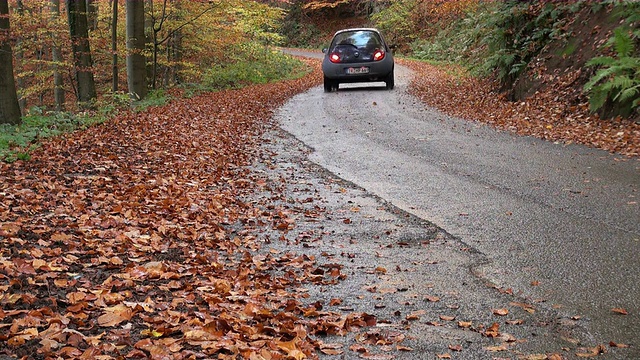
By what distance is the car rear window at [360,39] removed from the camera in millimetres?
18516

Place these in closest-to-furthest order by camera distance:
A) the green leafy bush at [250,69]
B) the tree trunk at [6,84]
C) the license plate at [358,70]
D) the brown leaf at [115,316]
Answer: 1. the brown leaf at [115,316]
2. the tree trunk at [6,84]
3. the license plate at [358,70]
4. the green leafy bush at [250,69]

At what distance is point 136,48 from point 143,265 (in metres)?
12.8

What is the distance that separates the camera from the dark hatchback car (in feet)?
60.5

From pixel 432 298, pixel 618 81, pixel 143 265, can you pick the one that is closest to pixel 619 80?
pixel 618 81

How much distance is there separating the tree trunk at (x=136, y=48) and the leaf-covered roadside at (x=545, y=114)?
7977 millimetres

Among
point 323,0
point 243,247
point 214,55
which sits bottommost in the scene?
point 243,247

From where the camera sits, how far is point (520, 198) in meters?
6.82

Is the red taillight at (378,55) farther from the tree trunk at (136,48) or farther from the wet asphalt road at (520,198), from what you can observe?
the tree trunk at (136,48)

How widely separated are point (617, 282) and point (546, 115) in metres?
8.37

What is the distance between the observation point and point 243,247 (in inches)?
221

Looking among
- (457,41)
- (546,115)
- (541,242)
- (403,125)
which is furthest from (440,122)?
(457,41)

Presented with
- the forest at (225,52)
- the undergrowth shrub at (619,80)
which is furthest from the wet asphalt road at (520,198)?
the forest at (225,52)

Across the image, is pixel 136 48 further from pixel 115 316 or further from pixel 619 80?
pixel 115 316

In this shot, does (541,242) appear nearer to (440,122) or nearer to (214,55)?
(440,122)
